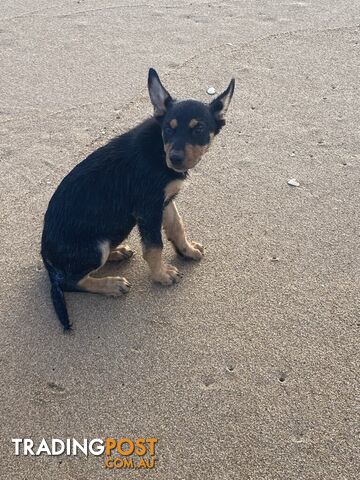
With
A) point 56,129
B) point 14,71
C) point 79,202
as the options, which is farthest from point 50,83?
point 79,202

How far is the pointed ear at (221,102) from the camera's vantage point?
12.4 feet

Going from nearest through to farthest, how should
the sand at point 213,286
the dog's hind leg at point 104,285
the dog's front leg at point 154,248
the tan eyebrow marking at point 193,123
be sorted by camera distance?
the sand at point 213,286 → the tan eyebrow marking at point 193,123 → the dog's front leg at point 154,248 → the dog's hind leg at point 104,285

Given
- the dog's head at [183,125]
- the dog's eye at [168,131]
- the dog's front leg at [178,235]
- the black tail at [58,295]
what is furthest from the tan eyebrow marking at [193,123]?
the black tail at [58,295]

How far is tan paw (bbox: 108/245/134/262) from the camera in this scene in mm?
4332

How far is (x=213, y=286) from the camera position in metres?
4.10

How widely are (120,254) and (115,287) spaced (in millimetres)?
449

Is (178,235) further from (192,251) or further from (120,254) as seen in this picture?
(120,254)

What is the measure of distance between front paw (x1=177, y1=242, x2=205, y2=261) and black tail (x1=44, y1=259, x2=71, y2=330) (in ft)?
3.58

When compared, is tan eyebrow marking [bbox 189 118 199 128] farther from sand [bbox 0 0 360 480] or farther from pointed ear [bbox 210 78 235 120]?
sand [bbox 0 0 360 480]

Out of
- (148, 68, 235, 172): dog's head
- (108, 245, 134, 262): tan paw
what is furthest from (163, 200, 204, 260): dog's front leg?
(148, 68, 235, 172): dog's head

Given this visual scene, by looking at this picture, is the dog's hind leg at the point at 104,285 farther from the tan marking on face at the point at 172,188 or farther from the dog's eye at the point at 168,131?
the dog's eye at the point at 168,131

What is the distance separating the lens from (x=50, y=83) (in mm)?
6762

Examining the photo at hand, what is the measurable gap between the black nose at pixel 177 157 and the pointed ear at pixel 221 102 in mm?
610

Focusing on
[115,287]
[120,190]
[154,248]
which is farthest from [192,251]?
[120,190]
